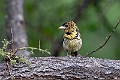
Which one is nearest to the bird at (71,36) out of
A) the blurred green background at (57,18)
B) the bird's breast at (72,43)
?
the bird's breast at (72,43)

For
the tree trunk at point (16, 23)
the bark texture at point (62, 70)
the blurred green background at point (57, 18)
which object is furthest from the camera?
the blurred green background at point (57, 18)

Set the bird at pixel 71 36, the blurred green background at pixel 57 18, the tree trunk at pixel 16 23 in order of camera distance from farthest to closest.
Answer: the blurred green background at pixel 57 18 → the tree trunk at pixel 16 23 → the bird at pixel 71 36

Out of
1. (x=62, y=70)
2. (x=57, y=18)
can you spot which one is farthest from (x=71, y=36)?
(x=57, y=18)

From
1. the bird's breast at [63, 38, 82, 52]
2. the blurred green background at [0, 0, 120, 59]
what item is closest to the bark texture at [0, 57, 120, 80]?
the bird's breast at [63, 38, 82, 52]

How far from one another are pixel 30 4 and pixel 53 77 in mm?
4712

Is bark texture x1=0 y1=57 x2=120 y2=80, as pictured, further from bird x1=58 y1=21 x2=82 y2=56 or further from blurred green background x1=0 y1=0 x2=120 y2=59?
blurred green background x1=0 y1=0 x2=120 y2=59

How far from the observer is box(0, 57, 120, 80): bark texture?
3.82m

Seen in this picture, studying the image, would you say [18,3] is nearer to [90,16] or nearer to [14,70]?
Result: [90,16]

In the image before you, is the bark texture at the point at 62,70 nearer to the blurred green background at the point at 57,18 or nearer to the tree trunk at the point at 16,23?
the tree trunk at the point at 16,23

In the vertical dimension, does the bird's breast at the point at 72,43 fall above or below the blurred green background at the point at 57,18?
below

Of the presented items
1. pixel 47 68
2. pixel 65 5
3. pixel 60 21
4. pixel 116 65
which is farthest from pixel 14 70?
pixel 65 5

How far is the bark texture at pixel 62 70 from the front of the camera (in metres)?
3.82

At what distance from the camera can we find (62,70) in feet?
12.8

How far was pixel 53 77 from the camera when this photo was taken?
385cm
